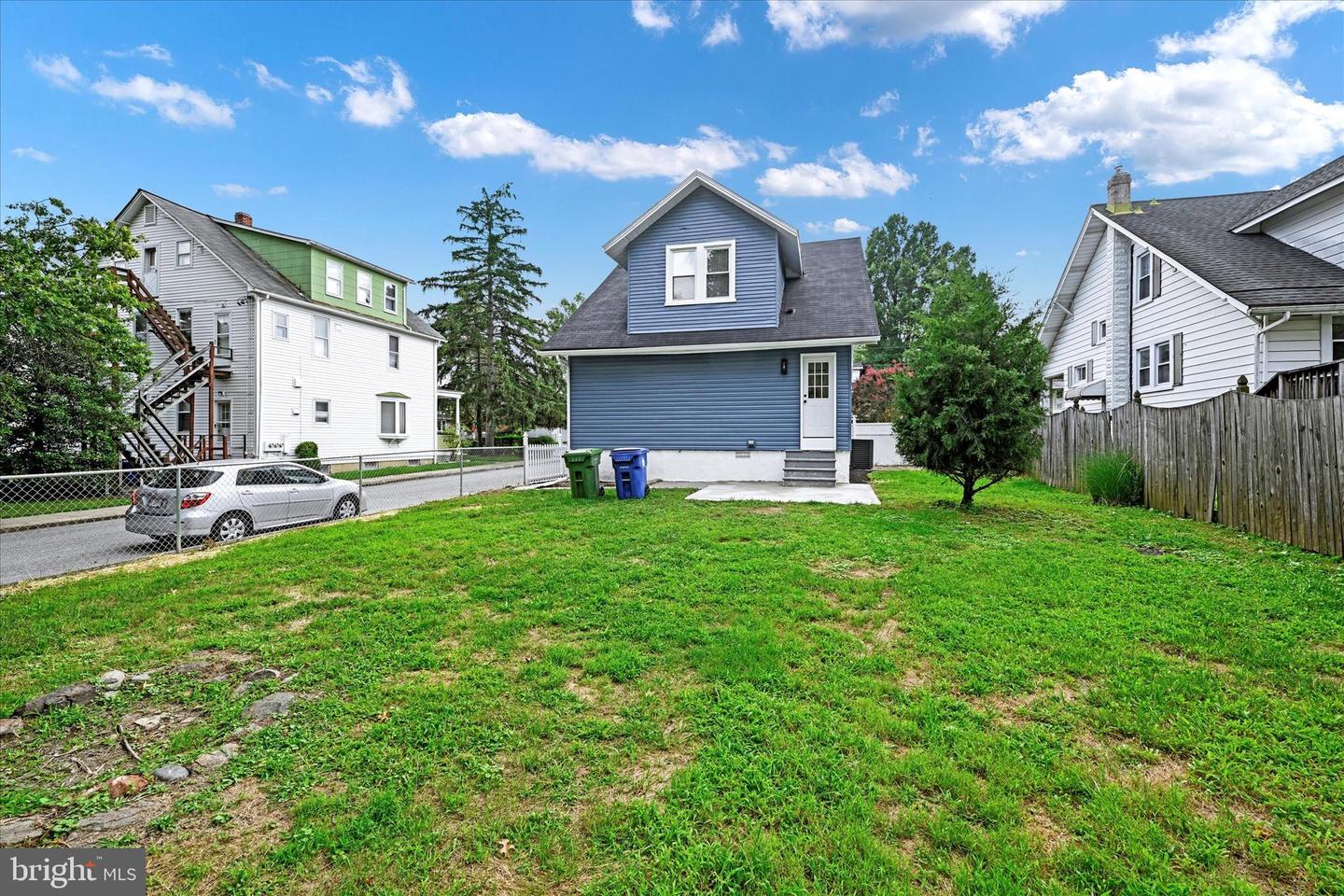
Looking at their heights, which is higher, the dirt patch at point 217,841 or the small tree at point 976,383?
the small tree at point 976,383

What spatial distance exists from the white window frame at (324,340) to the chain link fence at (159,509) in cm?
793

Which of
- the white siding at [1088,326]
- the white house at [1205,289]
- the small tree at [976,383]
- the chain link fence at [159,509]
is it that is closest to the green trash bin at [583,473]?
the chain link fence at [159,509]

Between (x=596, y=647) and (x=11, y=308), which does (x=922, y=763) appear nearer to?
(x=596, y=647)

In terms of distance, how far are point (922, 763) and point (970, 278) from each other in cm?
847

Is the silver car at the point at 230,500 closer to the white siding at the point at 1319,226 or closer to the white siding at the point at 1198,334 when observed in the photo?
the white siding at the point at 1198,334

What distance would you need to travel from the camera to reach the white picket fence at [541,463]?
14.7m

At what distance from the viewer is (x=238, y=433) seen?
19047 mm

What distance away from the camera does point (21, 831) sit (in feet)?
7.64

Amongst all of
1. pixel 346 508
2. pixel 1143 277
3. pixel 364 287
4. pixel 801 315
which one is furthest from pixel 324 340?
pixel 1143 277

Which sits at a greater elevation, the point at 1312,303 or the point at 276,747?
the point at 1312,303

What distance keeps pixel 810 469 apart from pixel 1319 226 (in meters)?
12.4

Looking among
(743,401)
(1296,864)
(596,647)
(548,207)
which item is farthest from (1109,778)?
(548,207)

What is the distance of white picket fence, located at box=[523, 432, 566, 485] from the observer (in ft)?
48.3

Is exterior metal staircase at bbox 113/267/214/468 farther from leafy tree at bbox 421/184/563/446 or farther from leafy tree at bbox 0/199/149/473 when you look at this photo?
leafy tree at bbox 421/184/563/446
